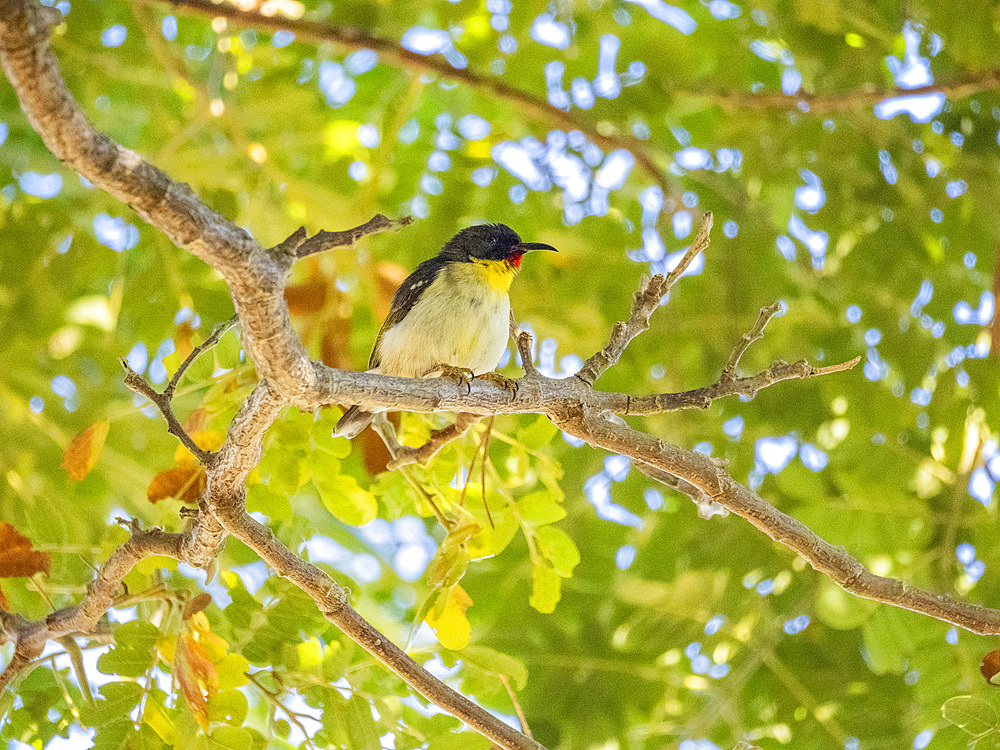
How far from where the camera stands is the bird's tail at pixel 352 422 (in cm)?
283

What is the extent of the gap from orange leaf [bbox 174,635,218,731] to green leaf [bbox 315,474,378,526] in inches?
22.0

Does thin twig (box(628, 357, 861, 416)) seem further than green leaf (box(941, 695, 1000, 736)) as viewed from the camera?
No

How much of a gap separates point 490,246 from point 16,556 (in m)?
2.27

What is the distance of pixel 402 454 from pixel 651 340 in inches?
80.7

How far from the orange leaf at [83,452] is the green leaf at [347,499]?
0.60 m

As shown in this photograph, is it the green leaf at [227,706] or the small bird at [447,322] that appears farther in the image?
the small bird at [447,322]

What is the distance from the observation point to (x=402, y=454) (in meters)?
2.61

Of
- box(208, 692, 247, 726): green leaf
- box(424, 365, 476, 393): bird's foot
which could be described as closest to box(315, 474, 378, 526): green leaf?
box(424, 365, 476, 393): bird's foot

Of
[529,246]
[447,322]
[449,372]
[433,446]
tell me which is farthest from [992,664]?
[529,246]

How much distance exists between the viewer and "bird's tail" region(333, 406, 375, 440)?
283 cm

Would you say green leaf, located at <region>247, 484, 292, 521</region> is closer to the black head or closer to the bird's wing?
the bird's wing

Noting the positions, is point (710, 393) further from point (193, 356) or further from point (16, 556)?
point (16, 556)

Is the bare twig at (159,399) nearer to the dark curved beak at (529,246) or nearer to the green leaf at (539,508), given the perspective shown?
the green leaf at (539,508)

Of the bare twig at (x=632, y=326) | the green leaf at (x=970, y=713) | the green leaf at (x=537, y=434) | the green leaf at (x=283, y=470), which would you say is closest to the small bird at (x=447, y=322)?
the green leaf at (x=537, y=434)
